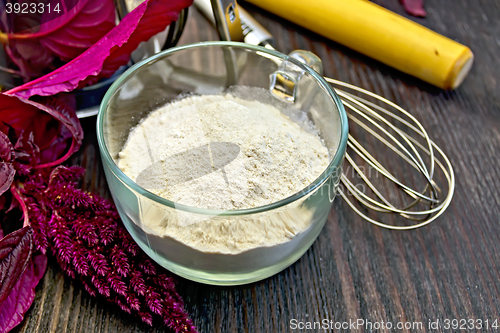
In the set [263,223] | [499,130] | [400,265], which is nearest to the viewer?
A: [263,223]

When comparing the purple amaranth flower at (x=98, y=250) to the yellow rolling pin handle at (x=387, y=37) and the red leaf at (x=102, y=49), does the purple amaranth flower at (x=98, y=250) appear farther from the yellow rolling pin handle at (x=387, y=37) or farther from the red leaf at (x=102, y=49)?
the yellow rolling pin handle at (x=387, y=37)

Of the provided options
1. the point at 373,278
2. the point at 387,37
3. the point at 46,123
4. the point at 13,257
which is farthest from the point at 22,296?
the point at 387,37

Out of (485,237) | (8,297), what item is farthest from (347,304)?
(8,297)

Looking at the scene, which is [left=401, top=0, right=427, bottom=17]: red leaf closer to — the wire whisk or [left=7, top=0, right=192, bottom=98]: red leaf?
the wire whisk

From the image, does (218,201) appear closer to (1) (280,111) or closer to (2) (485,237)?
(1) (280,111)

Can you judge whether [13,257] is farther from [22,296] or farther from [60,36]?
[60,36]
